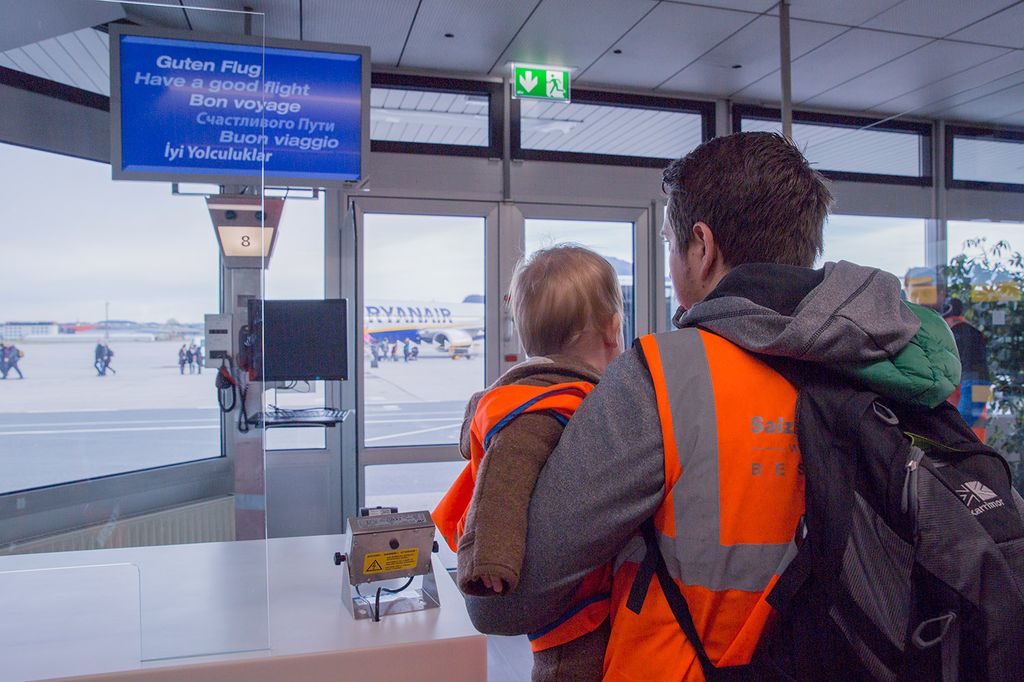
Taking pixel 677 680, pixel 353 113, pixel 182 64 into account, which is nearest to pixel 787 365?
pixel 677 680

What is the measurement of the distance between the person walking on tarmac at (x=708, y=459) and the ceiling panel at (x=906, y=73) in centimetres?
419

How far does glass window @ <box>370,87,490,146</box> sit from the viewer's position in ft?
14.6

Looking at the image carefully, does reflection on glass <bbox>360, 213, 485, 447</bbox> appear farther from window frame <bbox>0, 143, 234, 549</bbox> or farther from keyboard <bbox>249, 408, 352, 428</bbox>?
window frame <bbox>0, 143, 234, 549</bbox>

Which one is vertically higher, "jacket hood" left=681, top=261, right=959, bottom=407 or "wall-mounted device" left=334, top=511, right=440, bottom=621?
"jacket hood" left=681, top=261, right=959, bottom=407

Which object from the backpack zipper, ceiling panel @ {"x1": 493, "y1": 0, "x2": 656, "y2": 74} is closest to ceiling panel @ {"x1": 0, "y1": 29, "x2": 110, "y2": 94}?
the backpack zipper

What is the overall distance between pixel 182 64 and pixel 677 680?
1.73 meters

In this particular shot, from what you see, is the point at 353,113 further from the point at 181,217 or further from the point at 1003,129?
the point at 1003,129

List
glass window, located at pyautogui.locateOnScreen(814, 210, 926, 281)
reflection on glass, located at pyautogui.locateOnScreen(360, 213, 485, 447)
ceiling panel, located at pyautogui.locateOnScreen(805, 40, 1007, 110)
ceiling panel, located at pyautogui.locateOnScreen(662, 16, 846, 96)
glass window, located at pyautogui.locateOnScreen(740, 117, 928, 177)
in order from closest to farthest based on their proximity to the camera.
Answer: ceiling panel, located at pyautogui.locateOnScreen(662, 16, 846, 96) → ceiling panel, located at pyautogui.locateOnScreen(805, 40, 1007, 110) → reflection on glass, located at pyautogui.locateOnScreen(360, 213, 485, 447) → glass window, located at pyautogui.locateOnScreen(814, 210, 926, 281) → glass window, located at pyautogui.locateOnScreen(740, 117, 928, 177)

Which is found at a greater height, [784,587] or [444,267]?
[444,267]

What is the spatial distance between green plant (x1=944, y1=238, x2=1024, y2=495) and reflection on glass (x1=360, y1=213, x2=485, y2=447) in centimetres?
278

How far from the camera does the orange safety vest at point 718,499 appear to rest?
0.79m

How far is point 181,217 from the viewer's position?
4.78ft

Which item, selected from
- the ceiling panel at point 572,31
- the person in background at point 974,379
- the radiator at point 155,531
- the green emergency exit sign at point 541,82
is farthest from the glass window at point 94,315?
the person in background at point 974,379

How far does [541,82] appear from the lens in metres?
4.29
